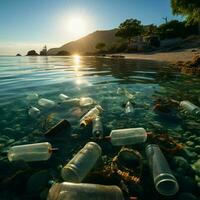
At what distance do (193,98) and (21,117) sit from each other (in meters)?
5.90

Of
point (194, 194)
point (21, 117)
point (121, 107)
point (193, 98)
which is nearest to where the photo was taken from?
point (194, 194)

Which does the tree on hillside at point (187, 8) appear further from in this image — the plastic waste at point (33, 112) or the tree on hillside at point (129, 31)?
the tree on hillside at point (129, 31)

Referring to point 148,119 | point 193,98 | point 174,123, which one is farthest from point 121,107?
point 193,98

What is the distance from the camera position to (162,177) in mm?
3764

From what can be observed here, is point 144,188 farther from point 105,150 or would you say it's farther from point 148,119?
point 148,119

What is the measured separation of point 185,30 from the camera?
7688 centimetres

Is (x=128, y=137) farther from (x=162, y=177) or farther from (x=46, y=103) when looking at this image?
(x=46, y=103)

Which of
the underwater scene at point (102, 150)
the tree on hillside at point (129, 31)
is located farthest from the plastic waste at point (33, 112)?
the tree on hillside at point (129, 31)

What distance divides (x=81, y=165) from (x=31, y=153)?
46.9 inches

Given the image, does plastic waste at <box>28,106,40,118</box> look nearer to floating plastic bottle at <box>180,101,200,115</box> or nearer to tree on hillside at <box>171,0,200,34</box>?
floating plastic bottle at <box>180,101,200,115</box>

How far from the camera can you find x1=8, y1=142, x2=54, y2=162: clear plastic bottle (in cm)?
473

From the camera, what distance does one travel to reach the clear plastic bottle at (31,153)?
4732 mm

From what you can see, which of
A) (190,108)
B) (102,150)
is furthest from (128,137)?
(190,108)

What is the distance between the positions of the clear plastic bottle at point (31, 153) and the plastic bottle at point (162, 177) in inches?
73.2
